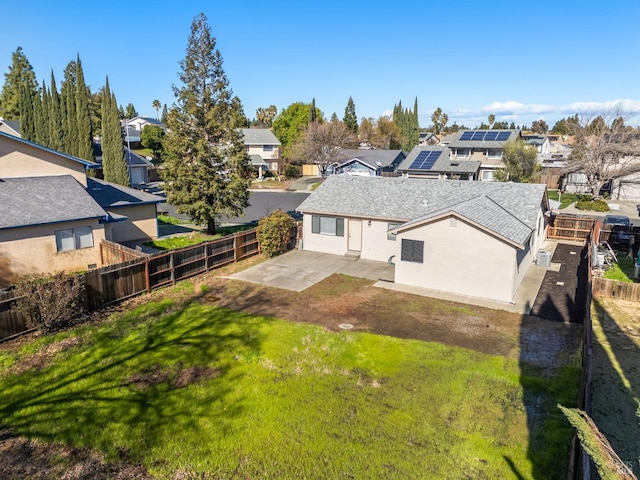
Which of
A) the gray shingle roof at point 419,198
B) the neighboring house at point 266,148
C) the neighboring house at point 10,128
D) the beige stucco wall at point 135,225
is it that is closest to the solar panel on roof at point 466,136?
the neighboring house at point 266,148

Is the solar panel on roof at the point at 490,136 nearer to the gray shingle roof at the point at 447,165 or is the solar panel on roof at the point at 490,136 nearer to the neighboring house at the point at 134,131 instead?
the gray shingle roof at the point at 447,165

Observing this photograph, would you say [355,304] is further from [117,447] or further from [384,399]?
[117,447]

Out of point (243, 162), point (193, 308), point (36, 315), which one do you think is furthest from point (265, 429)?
point (243, 162)

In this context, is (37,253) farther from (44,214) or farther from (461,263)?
(461,263)

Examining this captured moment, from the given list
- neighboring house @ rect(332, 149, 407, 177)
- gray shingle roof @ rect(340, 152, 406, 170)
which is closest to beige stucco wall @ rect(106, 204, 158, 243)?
neighboring house @ rect(332, 149, 407, 177)

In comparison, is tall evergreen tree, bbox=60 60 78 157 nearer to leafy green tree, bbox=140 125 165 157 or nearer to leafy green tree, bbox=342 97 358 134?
leafy green tree, bbox=140 125 165 157

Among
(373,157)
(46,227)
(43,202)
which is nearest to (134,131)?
(373,157)
